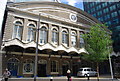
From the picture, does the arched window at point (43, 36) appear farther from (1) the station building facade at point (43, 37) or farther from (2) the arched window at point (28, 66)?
(2) the arched window at point (28, 66)

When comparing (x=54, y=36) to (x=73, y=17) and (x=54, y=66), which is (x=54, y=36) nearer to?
(x=54, y=66)

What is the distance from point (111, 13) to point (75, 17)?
31970 mm

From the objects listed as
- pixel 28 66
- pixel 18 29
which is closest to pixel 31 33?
pixel 18 29

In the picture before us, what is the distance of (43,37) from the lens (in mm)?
22828

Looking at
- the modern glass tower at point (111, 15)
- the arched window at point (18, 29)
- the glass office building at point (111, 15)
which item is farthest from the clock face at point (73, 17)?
the modern glass tower at point (111, 15)

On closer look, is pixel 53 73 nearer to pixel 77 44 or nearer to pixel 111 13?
pixel 77 44

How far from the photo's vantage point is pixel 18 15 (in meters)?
20.6

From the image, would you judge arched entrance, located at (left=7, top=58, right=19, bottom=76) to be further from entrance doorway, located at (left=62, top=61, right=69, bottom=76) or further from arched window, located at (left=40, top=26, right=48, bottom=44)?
entrance doorway, located at (left=62, top=61, right=69, bottom=76)

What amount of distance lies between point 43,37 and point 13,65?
7.57 meters

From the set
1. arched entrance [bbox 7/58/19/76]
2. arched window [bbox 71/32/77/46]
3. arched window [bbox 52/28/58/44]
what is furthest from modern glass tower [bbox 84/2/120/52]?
arched entrance [bbox 7/58/19/76]

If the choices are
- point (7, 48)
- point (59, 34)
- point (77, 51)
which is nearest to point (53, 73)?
point (77, 51)

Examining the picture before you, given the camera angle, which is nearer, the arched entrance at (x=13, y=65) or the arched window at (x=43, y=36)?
the arched entrance at (x=13, y=65)

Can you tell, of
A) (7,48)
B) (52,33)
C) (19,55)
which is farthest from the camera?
(52,33)

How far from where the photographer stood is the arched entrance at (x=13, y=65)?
18.5m
